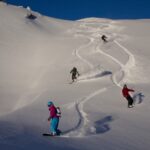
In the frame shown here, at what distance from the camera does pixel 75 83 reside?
97.7 ft

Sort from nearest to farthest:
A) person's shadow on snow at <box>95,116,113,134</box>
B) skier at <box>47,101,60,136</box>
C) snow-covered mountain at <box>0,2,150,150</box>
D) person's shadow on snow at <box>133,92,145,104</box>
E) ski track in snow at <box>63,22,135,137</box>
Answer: snow-covered mountain at <box>0,2,150,150</box>, skier at <box>47,101,60,136</box>, ski track in snow at <box>63,22,135,137</box>, person's shadow on snow at <box>95,116,113,134</box>, person's shadow on snow at <box>133,92,145,104</box>

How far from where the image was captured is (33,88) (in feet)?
103

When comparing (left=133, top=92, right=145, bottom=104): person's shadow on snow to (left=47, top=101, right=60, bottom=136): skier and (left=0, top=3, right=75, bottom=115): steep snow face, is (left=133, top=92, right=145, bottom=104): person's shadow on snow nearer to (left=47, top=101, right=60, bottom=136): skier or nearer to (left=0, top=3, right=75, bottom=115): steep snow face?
(left=0, top=3, right=75, bottom=115): steep snow face

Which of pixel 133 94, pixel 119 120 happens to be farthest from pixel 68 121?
pixel 133 94

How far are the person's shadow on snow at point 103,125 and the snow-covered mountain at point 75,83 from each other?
0.03 m

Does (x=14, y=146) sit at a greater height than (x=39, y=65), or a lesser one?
lesser

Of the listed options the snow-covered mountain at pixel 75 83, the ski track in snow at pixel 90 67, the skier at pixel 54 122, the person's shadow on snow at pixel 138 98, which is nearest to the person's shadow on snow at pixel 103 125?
the snow-covered mountain at pixel 75 83

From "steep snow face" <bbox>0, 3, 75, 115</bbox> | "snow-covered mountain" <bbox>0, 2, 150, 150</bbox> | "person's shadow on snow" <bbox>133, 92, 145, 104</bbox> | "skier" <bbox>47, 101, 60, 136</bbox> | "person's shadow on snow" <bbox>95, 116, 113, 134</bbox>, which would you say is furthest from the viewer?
"steep snow face" <bbox>0, 3, 75, 115</bbox>

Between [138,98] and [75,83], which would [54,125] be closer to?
[138,98]

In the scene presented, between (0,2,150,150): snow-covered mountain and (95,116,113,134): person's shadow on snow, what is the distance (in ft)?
0.09

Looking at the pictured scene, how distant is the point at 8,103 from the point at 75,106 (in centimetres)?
807

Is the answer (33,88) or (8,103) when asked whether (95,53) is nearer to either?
(33,88)

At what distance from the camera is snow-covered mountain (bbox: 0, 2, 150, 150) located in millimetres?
13656

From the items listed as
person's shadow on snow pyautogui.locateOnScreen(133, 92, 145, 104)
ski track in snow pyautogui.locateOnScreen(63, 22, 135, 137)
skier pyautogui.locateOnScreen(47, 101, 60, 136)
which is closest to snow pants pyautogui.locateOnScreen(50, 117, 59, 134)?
skier pyautogui.locateOnScreen(47, 101, 60, 136)
